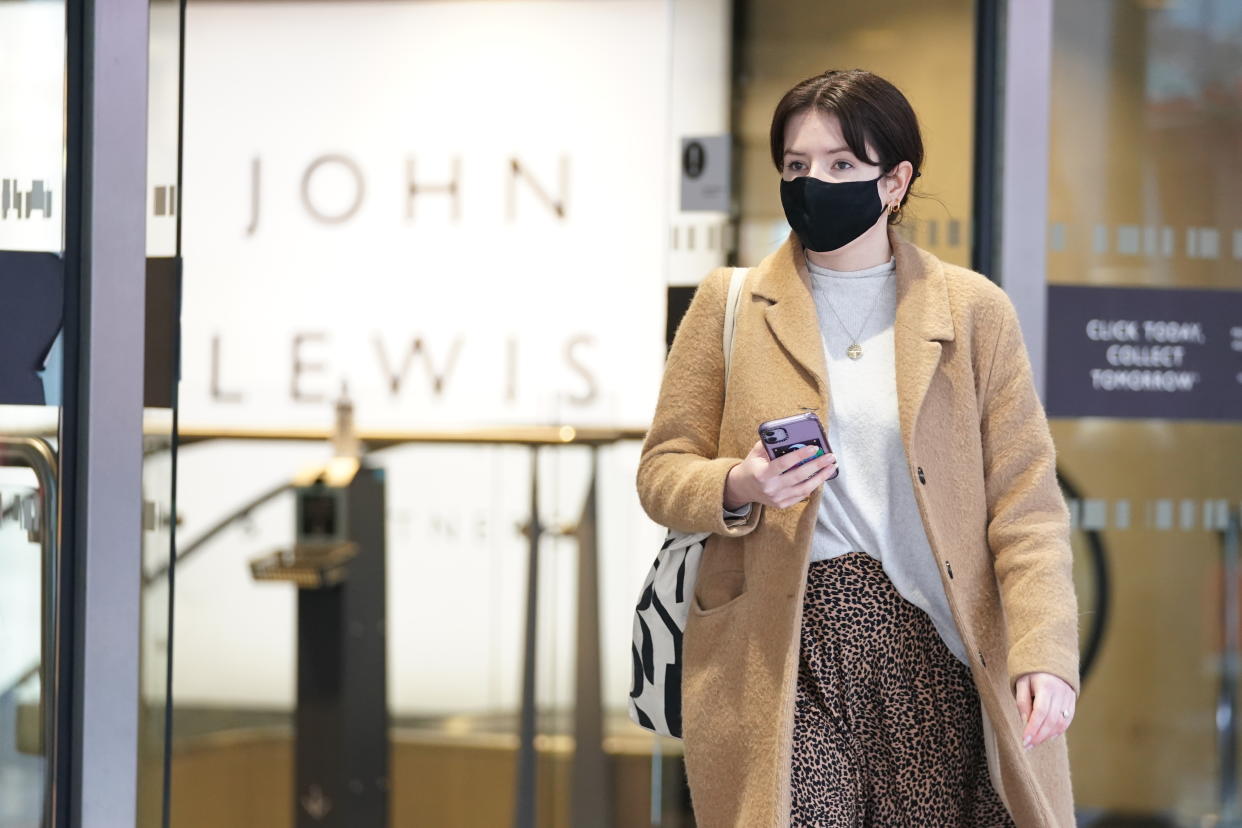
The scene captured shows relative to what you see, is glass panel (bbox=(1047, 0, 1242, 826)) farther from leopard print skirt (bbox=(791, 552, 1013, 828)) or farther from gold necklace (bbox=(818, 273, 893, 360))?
leopard print skirt (bbox=(791, 552, 1013, 828))

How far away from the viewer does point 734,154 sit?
10.7 feet

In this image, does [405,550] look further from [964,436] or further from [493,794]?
[964,436]

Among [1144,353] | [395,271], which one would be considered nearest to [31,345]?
[1144,353]

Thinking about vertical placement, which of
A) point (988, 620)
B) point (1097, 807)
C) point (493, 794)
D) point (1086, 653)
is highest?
point (988, 620)

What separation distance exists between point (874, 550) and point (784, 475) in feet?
0.72

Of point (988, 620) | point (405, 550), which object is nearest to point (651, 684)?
point (988, 620)

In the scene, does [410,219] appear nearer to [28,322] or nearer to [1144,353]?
[28,322]

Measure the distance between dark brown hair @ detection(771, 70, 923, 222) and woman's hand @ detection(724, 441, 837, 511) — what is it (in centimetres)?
40

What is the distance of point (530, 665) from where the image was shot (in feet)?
14.1

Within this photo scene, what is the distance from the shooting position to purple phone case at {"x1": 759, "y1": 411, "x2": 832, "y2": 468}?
5.49ft

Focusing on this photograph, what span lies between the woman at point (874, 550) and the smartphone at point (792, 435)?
0.08m

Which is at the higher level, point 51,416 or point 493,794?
point 51,416

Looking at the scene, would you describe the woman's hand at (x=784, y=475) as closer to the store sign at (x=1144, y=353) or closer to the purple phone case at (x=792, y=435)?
the purple phone case at (x=792, y=435)

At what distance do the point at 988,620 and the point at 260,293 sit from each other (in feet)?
17.2
